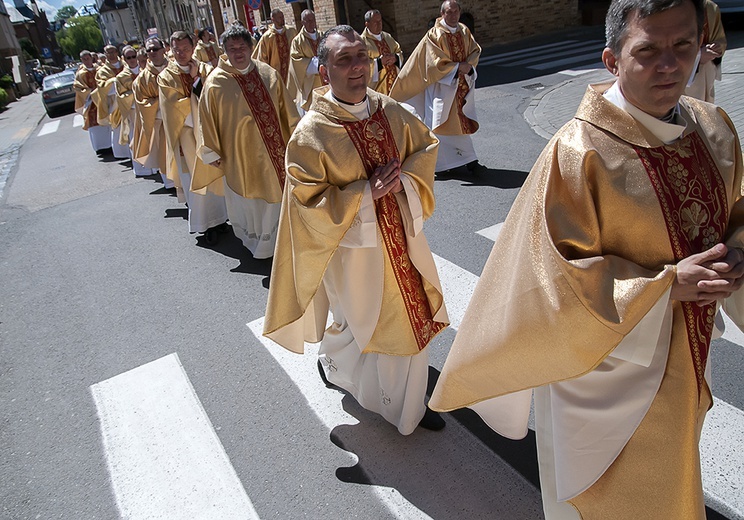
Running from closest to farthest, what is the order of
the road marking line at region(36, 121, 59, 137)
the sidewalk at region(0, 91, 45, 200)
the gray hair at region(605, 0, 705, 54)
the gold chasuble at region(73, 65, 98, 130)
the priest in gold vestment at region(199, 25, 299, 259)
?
the gray hair at region(605, 0, 705, 54) → the priest in gold vestment at region(199, 25, 299, 259) → the gold chasuble at region(73, 65, 98, 130) → the sidewalk at region(0, 91, 45, 200) → the road marking line at region(36, 121, 59, 137)

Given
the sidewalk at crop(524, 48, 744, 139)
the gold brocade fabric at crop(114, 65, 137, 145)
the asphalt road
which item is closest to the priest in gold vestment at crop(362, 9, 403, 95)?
the sidewalk at crop(524, 48, 744, 139)

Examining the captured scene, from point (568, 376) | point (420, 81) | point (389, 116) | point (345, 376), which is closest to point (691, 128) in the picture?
point (568, 376)

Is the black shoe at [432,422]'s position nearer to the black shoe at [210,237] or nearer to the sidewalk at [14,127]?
the black shoe at [210,237]

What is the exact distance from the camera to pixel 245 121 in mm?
5023

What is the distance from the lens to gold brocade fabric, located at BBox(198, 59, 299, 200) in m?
4.99

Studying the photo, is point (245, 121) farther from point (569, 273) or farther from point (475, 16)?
point (475, 16)

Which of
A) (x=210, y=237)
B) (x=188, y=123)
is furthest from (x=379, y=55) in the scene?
(x=210, y=237)

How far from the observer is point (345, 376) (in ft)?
11.1

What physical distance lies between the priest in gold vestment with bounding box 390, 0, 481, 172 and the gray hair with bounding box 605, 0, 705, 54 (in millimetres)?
5197

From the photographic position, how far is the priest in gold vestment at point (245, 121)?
16.3 ft

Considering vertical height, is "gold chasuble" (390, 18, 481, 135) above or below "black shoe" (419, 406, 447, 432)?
above

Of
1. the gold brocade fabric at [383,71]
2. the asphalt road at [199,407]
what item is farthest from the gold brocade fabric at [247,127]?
the gold brocade fabric at [383,71]

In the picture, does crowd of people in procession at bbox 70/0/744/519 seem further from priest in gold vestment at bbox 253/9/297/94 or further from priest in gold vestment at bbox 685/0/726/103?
priest in gold vestment at bbox 253/9/297/94

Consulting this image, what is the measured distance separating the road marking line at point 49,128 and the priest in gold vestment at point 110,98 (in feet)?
23.7
